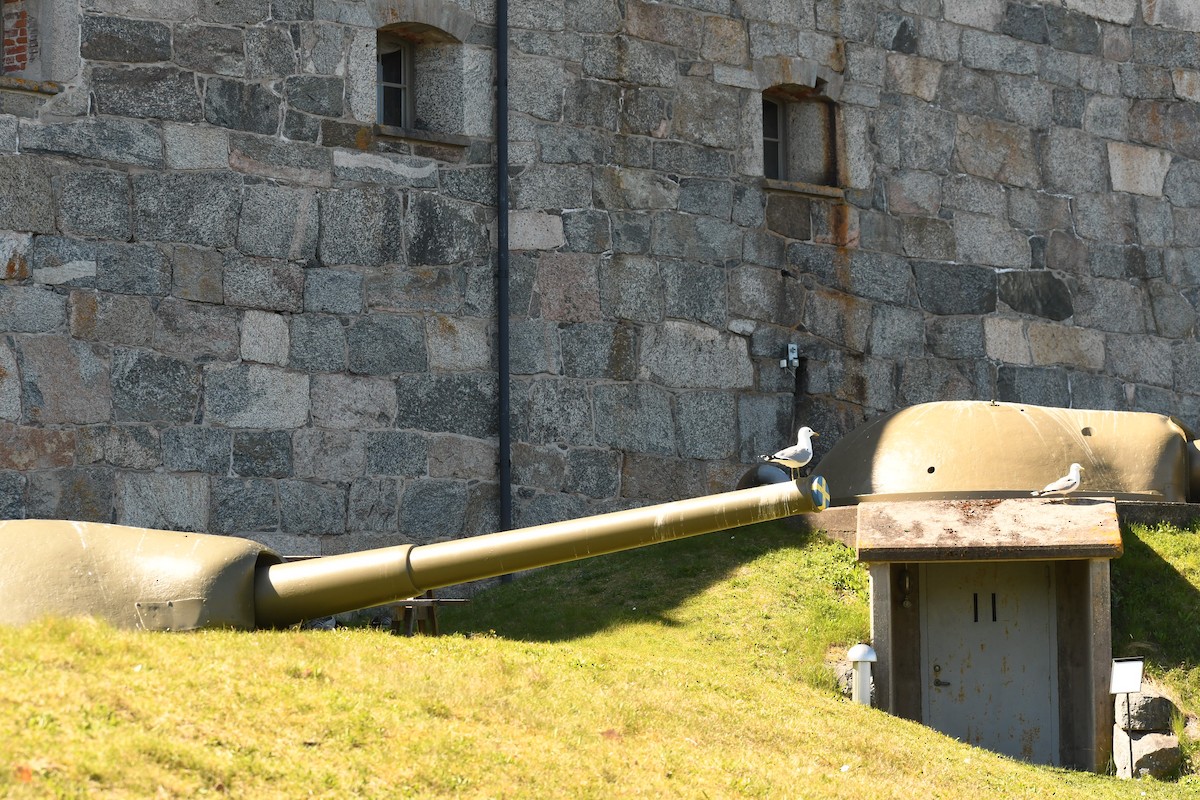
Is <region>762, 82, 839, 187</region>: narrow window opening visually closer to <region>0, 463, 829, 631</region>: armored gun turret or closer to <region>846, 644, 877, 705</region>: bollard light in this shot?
<region>846, 644, 877, 705</region>: bollard light

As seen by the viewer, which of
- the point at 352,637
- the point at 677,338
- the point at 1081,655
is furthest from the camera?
the point at 677,338

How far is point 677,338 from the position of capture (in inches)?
563

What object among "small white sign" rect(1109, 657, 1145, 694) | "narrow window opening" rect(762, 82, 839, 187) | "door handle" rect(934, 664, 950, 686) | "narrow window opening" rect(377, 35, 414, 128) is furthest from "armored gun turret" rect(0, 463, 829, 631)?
"narrow window opening" rect(762, 82, 839, 187)

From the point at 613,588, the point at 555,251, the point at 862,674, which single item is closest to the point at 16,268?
the point at 555,251

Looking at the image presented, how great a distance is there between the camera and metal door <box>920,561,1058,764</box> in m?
11.1

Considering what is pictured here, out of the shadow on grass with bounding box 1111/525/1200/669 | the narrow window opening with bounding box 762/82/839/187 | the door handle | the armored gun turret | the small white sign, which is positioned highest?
the narrow window opening with bounding box 762/82/839/187

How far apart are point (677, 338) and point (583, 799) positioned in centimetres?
782

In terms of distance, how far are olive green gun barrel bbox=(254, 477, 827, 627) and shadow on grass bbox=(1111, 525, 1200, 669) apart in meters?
4.40

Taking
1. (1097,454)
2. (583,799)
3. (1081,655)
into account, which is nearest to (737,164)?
(1097,454)

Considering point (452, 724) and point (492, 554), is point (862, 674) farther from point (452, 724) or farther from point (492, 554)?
point (452, 724)

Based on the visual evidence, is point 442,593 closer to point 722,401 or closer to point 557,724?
point 722,401

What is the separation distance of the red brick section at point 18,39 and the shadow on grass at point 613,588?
4.84 metres

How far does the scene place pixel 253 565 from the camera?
8.05 metres

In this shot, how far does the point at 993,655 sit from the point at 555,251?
4.73 meters
